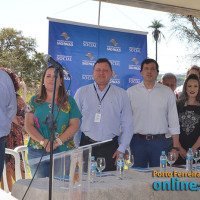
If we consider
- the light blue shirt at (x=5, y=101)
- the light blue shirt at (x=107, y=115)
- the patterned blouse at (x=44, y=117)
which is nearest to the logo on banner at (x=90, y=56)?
the light blue shirt at (x=107, y=115)

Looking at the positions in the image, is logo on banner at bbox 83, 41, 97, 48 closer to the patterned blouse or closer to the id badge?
the id badge

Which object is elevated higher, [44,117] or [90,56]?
[90,56]

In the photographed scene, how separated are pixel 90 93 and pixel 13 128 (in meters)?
1.04

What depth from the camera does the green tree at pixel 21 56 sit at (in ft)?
49.2

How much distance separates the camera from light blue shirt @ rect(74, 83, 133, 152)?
3.30 m

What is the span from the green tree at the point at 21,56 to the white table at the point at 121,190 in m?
12.6

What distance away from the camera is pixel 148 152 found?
11.2 feet


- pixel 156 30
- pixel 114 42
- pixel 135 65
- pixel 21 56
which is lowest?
pixel 135 65

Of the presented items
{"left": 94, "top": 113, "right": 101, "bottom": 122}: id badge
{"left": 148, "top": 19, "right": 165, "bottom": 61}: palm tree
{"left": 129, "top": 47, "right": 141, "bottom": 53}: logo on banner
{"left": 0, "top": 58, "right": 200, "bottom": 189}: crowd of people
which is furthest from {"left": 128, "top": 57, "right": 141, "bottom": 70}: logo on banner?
{"left": 148, "top": 19, "right": 165, "bottom": 61}: palm tree

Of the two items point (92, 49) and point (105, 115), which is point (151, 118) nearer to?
point (105, 115)

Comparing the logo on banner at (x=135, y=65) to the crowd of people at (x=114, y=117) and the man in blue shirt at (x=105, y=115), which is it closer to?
the crowd of people at (x=114, y=117)

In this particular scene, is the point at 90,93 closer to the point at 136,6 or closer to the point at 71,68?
the point at 71,68

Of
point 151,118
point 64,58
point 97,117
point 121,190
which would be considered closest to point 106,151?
point 97,117

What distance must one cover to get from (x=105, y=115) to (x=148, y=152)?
0.62 meters
